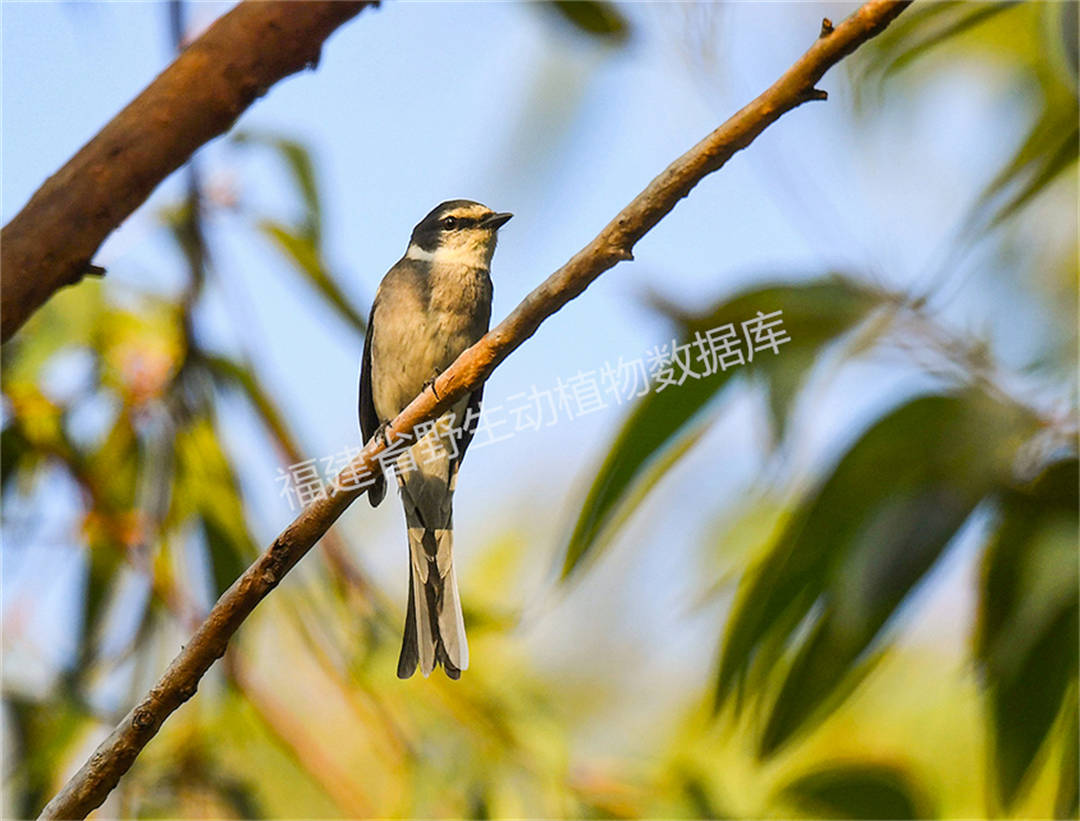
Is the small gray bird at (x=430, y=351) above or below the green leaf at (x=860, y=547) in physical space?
above

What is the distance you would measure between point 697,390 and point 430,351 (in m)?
0.65

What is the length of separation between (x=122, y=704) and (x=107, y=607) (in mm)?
355

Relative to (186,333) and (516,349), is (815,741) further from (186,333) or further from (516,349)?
(516,349)

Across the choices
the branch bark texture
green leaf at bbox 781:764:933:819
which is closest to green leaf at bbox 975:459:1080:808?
green leaf at bbox 781:764:933:819

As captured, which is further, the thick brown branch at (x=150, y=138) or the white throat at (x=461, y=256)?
the white throat at (x=461, y=256)

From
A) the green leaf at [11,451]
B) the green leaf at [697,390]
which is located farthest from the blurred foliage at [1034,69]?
the green leaf at [11,451]

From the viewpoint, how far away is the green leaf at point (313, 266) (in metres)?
2.15

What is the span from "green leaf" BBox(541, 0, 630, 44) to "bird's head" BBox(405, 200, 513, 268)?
39 centimetres

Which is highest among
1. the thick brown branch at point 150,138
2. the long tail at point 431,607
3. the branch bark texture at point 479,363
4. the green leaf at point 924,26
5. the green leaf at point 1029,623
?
the thick brown branch at point 150,138

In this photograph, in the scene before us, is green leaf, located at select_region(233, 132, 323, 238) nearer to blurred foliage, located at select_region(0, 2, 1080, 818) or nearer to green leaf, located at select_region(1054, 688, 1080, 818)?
blurred foliage, located at select_region(0, 2, 1080, 818)

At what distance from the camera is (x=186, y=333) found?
6.97 feet

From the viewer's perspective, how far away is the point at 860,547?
1.64 meters

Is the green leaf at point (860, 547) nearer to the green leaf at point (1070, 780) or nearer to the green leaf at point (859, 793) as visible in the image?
the green leaf at point (1070, 780)

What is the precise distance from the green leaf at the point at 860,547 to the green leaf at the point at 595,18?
0.82 meters
